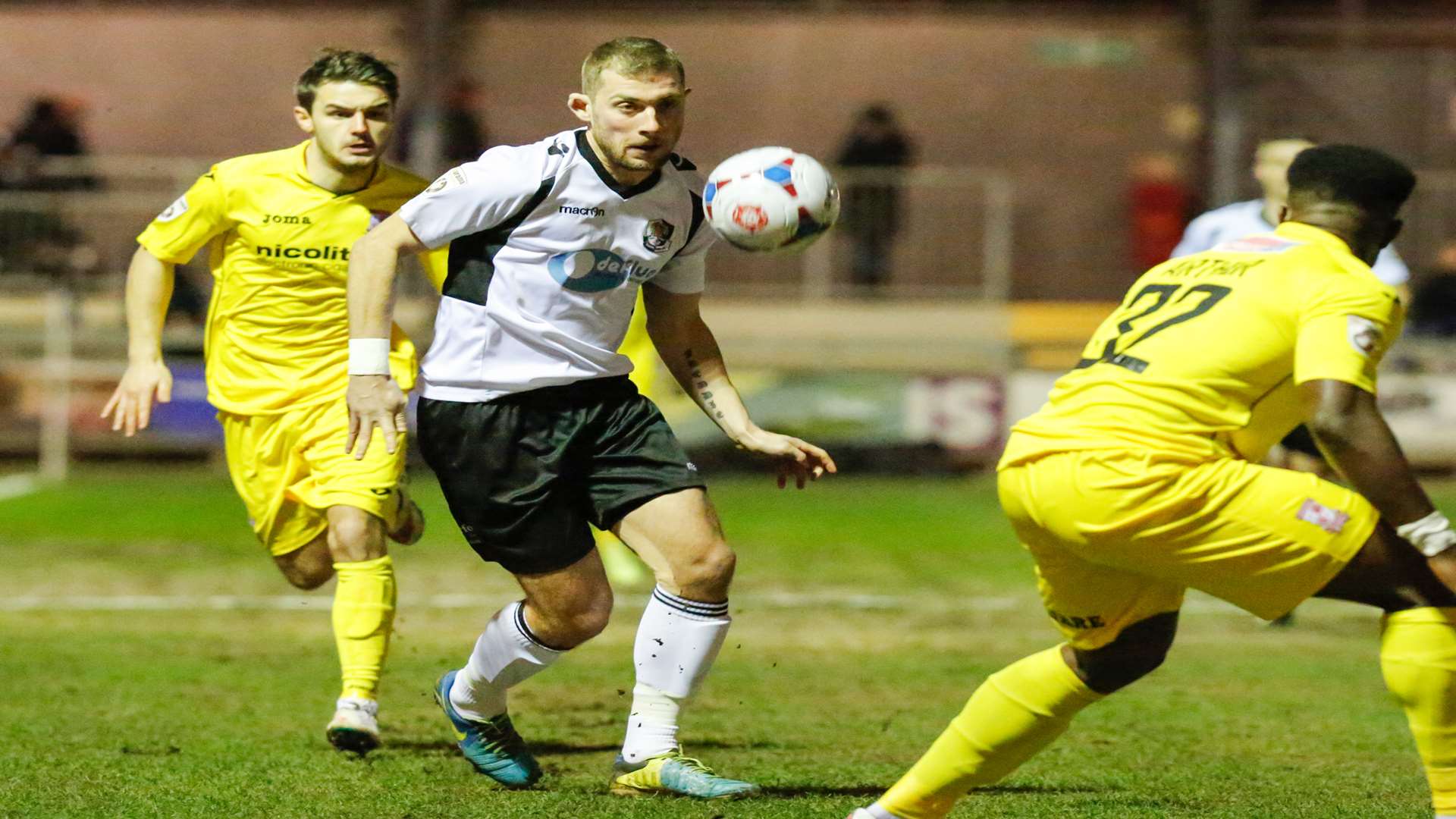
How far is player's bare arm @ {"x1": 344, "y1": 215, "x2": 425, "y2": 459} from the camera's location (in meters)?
5.39

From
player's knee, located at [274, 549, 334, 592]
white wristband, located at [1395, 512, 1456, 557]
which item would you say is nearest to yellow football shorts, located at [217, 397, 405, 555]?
player's knee, located at [274, 549, 334, 592]

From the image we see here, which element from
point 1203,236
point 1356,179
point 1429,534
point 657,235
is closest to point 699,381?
point 657,235

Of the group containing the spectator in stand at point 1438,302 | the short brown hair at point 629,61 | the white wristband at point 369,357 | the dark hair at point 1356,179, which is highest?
the short brown hair at point 629,61

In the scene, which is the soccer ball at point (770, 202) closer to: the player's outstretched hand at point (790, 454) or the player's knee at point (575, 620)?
the player's outstretched hand at point (790, 454)

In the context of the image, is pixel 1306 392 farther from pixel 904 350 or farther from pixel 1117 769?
pixel 904 350

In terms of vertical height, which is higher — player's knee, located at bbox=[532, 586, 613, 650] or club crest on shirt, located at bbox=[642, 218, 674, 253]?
club crest on shirt, located at bbox=[642, 218, 674, 253]

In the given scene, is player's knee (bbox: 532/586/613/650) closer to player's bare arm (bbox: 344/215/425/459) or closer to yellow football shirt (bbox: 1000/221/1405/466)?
player's bare arm (bbox: 344/215/425/459)

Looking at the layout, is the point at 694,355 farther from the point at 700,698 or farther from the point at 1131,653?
the point at 700,698

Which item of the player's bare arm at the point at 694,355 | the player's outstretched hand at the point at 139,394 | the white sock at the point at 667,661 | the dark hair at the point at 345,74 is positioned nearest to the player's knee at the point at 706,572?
the white sock at the point at 667,661

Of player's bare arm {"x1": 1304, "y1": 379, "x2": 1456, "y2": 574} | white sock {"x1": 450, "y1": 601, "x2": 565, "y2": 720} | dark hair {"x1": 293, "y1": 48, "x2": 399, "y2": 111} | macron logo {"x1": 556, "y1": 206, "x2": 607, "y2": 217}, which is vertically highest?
dark hair {"x1": 293, "y1": 48, "x2": 399, "y2": 111}

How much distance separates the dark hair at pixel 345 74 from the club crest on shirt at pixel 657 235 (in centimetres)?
160

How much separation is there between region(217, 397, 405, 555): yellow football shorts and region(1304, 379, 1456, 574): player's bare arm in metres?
3.39

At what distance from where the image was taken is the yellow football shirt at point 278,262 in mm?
6922

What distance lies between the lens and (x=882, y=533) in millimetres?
13648
